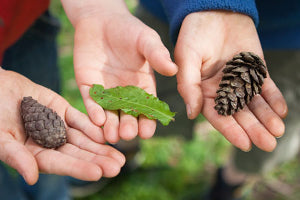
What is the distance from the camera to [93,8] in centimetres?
273

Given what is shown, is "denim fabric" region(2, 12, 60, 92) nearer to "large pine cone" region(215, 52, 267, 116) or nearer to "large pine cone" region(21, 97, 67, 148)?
Result: "large pine cone" region(21, 97, 67, 148)

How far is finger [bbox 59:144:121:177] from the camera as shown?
185 centimetres

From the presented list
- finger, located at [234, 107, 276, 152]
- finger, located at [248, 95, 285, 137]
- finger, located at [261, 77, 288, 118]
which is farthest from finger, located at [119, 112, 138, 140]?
finger, located at [261, 77, 288, 118]

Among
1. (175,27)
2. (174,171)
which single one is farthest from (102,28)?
(174,171)

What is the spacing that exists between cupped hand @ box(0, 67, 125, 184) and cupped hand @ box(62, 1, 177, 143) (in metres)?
0.16

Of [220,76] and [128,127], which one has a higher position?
[220,76]

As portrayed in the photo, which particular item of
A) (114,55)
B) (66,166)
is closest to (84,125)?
(66,166)

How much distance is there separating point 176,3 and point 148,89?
33.1 inches

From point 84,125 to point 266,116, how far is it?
139cm

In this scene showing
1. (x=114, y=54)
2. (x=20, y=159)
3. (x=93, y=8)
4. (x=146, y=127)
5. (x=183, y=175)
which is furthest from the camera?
(x=183, y=175)

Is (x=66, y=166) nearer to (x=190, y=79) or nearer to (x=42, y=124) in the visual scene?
(x=42, y=124)

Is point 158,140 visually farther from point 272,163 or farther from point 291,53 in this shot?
point 291,53

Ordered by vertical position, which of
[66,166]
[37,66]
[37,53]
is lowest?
[37,66]

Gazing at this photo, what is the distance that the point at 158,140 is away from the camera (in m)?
4.74
